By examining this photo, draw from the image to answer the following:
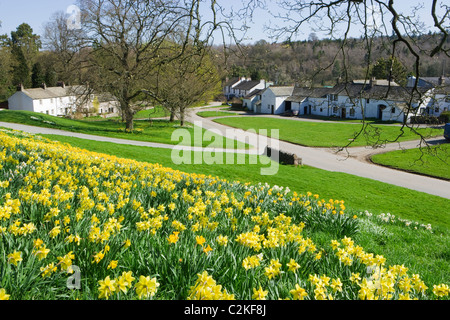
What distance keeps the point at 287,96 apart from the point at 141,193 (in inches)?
2356

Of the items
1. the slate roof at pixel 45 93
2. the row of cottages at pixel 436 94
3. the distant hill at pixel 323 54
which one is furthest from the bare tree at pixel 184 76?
the slate roof at pixel 45 93

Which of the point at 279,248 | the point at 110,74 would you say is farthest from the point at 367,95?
the point at 110,74

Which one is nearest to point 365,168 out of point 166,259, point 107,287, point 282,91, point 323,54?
point 323,54

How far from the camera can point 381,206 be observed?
527 inches

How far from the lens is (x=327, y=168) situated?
886 inches

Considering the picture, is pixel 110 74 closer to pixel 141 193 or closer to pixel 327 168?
pixel 327 168

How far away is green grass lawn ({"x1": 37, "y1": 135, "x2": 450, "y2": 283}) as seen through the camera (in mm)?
5621

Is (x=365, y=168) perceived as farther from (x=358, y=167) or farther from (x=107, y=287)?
(x=107, y=287)

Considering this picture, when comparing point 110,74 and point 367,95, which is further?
point 110,74

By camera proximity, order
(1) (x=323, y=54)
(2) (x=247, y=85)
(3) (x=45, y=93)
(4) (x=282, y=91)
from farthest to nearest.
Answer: (2) (x=247, y=85) → (4) (x=282, y=91) → (3) (x=45, y=93) → (1) (x=323, y=54)

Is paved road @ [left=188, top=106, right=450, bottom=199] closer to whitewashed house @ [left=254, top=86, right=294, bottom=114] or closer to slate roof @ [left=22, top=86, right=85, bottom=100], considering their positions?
whitewashed house @ [left=254, top=86, right=294, bottom=114]

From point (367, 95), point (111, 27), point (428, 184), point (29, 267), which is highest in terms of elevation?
point (111, 27)

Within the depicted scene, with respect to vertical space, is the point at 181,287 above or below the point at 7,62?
below

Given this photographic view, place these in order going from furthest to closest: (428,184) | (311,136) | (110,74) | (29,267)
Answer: (311,136) < (110,74) < (428,184) < (29,267)
